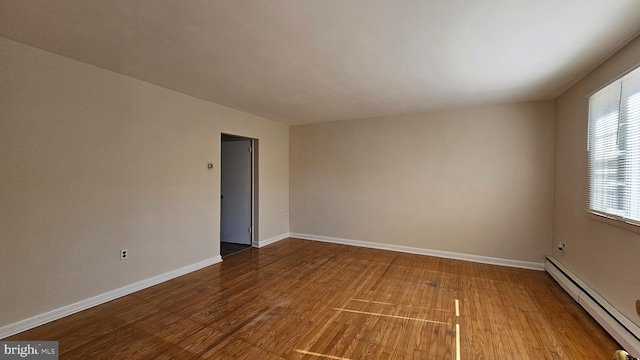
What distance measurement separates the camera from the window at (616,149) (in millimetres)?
2078

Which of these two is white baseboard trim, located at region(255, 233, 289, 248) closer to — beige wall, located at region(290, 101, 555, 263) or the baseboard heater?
beige wall, located at region(290, 101, 555, 263)

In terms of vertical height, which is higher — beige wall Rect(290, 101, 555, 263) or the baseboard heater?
beige wall Rect(290, 101, 555, 263)

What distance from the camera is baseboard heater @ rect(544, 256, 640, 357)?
1.99m

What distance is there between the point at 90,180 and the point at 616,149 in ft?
16.7

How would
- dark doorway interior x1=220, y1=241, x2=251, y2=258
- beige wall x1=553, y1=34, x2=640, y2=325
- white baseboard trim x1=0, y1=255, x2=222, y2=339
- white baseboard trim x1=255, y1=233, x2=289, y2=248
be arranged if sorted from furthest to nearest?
white baseboard trim x1=255, y1=233, x2=289, y2=248, dark doorway interior x1=220, y1=241, x2=251, y2=258, white baseboard trim x1=0, y1=255, x2=222, y2=339, beige wall x1=553, y1=34, x2=640, y2=325

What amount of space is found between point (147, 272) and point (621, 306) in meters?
Result: 4.80

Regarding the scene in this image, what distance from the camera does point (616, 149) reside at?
233 cm

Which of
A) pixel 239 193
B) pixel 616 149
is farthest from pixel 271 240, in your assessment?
pixel 616 149

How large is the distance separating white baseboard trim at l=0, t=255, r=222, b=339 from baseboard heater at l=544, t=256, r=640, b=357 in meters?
4.58

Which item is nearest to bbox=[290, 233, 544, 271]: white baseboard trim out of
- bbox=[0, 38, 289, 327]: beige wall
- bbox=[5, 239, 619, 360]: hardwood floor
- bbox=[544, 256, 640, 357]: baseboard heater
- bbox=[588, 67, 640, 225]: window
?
bbox=[5, 239, 619, 360]: hardwood floor

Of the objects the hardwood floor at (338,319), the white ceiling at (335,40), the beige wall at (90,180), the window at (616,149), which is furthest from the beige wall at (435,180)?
the beige wall at (90,180)

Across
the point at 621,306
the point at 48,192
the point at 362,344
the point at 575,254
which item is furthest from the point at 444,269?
the point at 48,192

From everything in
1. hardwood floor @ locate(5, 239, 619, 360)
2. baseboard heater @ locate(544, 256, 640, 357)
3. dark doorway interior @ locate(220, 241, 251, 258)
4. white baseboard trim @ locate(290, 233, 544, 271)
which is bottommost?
dark doorway interior @ locate(220, 241, 251, 258)

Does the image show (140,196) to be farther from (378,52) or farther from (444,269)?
(444,269)
